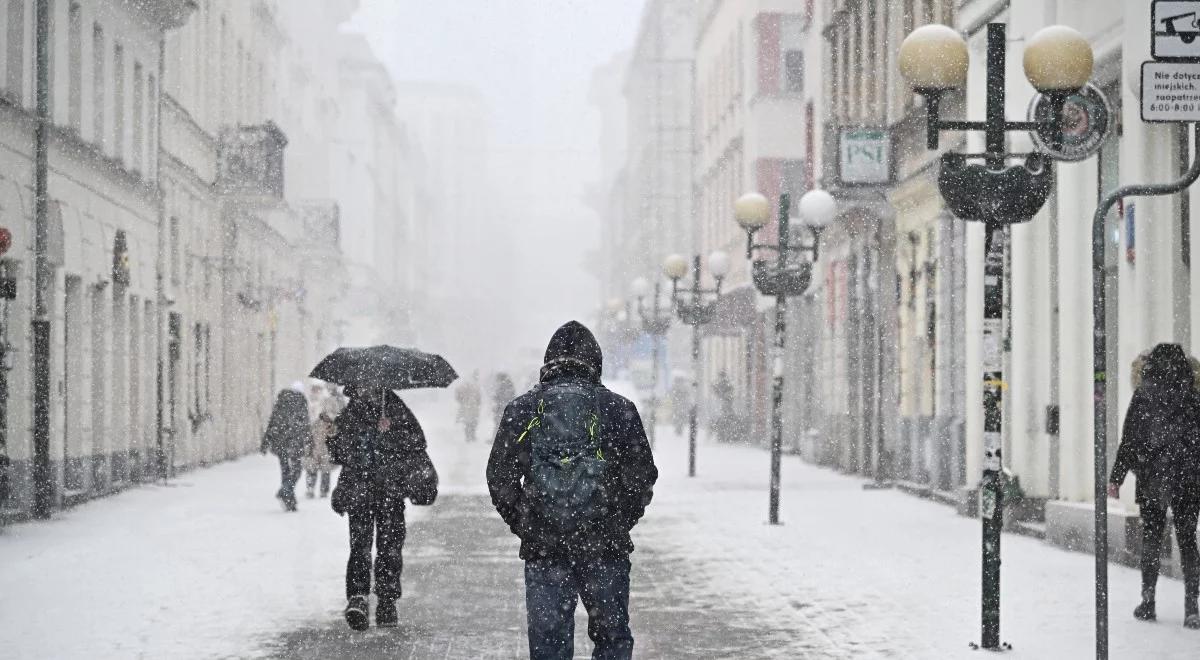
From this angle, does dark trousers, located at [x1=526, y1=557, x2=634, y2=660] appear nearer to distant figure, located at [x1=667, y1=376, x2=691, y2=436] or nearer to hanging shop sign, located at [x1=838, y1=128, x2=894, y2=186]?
hanging shop sign, located at [x1=838, y1=128, x2=894, y2=186]

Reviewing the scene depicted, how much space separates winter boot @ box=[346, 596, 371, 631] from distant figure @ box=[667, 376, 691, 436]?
1762 inches

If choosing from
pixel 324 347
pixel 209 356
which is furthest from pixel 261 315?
pixel 324 347

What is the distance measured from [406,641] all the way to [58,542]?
8.78 metres

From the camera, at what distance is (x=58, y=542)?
752 inches

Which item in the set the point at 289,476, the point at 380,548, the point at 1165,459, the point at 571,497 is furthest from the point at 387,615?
the point at 289,476

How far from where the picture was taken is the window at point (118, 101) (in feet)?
96.3

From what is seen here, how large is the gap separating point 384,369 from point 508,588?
294cm

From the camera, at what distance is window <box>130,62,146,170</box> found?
3106 cm

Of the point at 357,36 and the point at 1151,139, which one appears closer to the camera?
the point at 1151,139

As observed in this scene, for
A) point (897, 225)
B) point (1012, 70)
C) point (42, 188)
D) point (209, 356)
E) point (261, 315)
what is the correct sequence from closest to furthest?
point (1012, 70) → point (42, 188) → point (897, 225) → point (209, 356) → point (261, 315)

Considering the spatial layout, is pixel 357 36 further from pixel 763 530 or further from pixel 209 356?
pixel 763 530

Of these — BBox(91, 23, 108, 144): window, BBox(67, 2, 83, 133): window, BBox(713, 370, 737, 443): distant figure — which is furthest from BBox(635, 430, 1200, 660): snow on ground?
BBox(713, 370, 737, 443): distant figure

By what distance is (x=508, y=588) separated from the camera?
566 inches

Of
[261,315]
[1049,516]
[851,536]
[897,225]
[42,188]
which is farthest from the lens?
[261,315]
